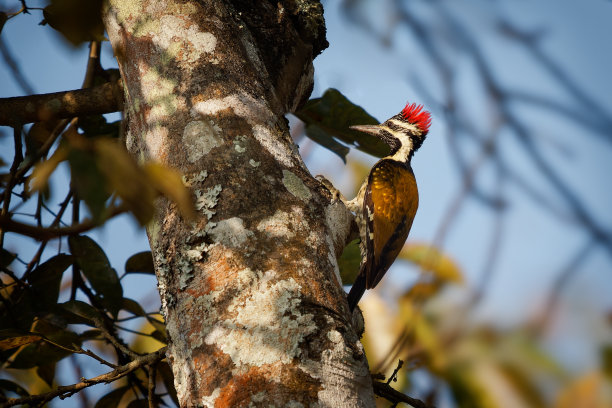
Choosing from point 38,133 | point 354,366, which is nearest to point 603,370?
point 354,366

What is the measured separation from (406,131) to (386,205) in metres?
0.97

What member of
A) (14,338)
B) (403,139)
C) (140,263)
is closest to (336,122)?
(140,263)

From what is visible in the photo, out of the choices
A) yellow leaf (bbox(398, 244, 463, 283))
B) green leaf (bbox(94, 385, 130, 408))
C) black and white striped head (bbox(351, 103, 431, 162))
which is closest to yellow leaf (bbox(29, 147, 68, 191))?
green leaf (bbox(94, 385, 130, 408))

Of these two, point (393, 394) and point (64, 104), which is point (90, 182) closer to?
point (393, 394)

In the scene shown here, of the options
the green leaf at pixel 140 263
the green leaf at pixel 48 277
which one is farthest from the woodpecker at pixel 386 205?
the green leaf at pixel 48 277

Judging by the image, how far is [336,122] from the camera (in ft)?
11.3

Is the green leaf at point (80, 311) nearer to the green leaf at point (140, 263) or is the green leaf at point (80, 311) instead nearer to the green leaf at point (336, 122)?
the green leaf at point (140, 263)

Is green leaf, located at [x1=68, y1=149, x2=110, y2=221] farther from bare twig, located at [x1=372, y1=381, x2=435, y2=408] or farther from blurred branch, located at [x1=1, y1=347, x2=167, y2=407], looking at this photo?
bare twig, located at [x1=372, y1=381, x2=435, y2=408]

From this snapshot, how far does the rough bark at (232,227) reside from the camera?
1545mm

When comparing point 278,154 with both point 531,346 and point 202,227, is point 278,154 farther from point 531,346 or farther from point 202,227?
point 531,346

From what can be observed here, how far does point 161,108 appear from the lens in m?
2.08

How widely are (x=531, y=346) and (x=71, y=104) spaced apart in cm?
216

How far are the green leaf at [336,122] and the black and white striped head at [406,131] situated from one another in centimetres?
106

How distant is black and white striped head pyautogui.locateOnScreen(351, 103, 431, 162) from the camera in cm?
467
